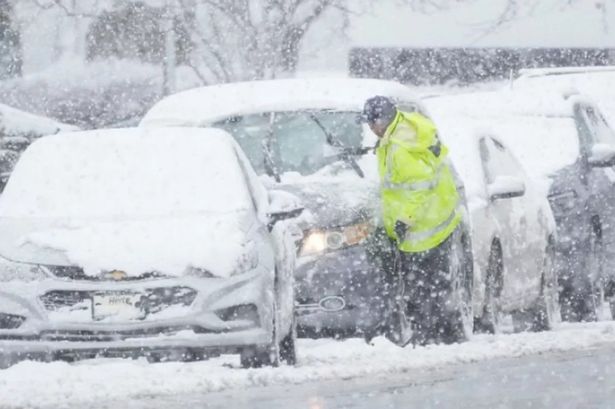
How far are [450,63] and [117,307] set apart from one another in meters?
31.8

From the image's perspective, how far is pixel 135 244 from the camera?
950 cm

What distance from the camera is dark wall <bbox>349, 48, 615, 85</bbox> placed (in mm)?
40031

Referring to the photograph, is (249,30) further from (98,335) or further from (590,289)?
(98,335)

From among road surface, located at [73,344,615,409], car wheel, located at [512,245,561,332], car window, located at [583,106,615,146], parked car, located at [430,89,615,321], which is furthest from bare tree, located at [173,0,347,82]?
road surface, located at [73,344,615,409]

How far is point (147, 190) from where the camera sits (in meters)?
10.2

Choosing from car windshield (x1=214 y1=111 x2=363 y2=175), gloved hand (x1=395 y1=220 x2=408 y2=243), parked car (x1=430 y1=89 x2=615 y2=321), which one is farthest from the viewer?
parked car (x1=430 y1=89 x2=615 y2=321)

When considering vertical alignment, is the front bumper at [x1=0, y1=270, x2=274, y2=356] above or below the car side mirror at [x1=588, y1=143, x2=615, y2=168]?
below

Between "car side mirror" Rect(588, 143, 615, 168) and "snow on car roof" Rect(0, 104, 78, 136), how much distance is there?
8.84 m

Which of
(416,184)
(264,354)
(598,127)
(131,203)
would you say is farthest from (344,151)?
(598,127)

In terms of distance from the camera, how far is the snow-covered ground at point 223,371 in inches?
339

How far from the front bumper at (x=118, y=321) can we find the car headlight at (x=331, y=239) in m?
1.27

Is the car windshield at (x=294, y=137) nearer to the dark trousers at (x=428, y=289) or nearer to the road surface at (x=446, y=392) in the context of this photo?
the dark trousers at (x=428, y=289)

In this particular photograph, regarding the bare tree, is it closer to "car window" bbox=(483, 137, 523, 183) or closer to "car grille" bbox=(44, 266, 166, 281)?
"car window" bbox=(483, 137, 523, 183)

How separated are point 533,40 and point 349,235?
29450 millimetres
